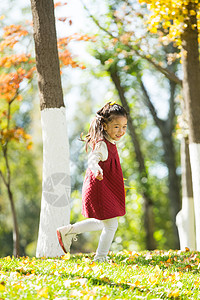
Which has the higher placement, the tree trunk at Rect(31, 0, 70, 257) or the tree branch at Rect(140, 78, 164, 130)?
the tree branch at Rect(140, 78, 164, 130)

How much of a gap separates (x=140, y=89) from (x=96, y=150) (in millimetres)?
10759

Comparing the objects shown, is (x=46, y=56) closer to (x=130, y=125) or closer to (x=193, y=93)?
(x=193, y=93)

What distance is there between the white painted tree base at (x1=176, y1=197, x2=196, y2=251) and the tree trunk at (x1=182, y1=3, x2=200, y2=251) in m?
1.12

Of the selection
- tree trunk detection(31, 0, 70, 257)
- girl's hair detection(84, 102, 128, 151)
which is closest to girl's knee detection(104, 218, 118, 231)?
girl's hair detection(84, 102, 128, 151)

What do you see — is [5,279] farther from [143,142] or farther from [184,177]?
[143,142]

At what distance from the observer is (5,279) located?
2811mm

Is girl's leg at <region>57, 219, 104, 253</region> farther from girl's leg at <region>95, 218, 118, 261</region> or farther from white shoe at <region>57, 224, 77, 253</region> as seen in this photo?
girl's leg at <region>95, 218, 118, 261</region>

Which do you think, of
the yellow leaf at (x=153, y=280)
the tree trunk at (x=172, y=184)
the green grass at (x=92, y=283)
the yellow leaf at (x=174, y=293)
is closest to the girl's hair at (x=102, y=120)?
the green grass at (x=92, y=283)

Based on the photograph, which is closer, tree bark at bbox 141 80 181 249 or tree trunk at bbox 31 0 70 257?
tree trunk at bbox 31 0 70 257

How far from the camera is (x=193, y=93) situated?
233 inches

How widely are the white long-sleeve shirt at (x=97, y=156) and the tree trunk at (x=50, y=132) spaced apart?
1.12 metres

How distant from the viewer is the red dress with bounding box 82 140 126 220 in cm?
368

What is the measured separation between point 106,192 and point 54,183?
1.15m

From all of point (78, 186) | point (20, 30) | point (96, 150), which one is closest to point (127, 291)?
point (96, 150)
